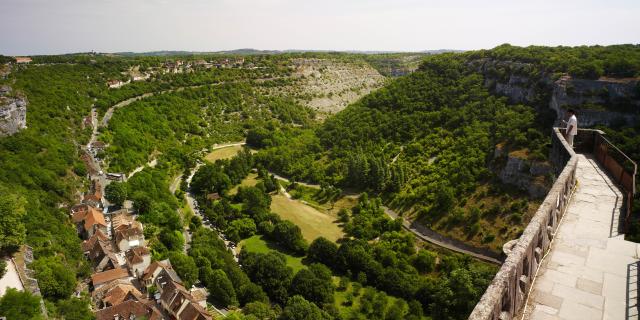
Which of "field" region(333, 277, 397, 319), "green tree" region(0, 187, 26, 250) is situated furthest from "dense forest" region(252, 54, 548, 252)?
"green tree" region(0, 187, 26, 250)

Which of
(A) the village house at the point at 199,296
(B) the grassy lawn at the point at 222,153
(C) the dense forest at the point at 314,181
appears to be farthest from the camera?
(B) the grassy lawn at the point at 222,153

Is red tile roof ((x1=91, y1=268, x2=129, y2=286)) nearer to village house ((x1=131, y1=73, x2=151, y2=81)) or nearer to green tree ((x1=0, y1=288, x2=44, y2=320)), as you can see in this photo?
green tree ((x1=0, y1=288, x2=44, y2=320))

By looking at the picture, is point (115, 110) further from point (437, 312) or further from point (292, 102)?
point (437, 312)

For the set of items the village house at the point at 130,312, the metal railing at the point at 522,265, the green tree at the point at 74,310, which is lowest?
the village house at the point at 130,312

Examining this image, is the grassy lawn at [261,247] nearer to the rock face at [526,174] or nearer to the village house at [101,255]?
the village house at [101,255]

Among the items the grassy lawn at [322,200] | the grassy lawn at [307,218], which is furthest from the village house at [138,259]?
the grassy lawn at [322,200]

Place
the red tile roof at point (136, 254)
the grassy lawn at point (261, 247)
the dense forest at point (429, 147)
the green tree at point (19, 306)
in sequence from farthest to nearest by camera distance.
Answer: the dense forest at point (429, 147)
the grassy lawn at point (261, 247)
the red tile roof at point (136, 254)
the green tree at point (19, 306)

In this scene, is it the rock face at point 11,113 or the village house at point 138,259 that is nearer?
the village house at point 138,259
